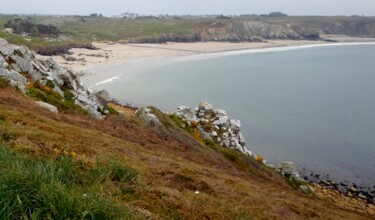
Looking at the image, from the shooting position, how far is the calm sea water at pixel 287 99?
52031 millimetres

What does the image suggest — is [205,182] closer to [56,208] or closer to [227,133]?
[56,208]

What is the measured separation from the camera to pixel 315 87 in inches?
4163

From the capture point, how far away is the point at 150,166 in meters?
19.0

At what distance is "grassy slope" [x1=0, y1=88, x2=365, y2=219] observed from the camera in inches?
486

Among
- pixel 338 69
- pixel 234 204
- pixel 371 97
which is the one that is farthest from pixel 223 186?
pixel 338 69

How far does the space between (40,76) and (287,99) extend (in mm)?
64038

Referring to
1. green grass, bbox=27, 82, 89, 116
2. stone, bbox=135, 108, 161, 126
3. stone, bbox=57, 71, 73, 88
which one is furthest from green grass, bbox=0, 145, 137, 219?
stone, bbox=57, 71, 73, 88

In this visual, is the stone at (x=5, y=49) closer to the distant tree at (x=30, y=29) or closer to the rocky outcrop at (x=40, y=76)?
the rocky outcrop at (x=40, y=76)

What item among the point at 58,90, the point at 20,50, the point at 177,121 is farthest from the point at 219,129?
the point at 20,50

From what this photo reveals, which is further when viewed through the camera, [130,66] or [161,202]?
[130,66]

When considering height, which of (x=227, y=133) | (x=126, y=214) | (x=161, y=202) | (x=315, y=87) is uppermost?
(x=126, y=214)

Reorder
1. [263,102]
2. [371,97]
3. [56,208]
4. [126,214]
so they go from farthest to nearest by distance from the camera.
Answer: [371,97], [263,102], [126,214], [56,208]

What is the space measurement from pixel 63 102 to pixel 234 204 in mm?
20517

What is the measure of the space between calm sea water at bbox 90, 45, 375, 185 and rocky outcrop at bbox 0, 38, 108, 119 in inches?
962
